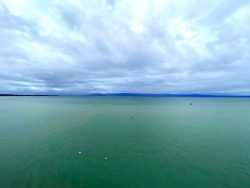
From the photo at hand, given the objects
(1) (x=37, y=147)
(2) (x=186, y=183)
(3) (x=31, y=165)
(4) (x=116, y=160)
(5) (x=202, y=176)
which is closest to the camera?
(2) (x=186, y=183)

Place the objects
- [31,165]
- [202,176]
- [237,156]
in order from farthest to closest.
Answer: [237,156] < [31,165] < [202,176]

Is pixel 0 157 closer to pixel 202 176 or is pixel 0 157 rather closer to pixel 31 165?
pixel 31 165

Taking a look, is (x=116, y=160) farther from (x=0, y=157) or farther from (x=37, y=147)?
(x=0, y=157)

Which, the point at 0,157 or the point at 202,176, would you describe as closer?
the point at 202,176

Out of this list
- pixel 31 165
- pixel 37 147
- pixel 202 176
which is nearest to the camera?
pixel 202 176

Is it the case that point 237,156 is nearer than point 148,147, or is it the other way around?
point 237,156

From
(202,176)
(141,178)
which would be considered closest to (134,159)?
(141,178)

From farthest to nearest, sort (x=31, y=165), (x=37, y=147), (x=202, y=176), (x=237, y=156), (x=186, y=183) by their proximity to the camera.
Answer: (x=37, y=147), (x=237, y=156), (x=31, y=165), (x=202, y=176), (x=186, y=183)

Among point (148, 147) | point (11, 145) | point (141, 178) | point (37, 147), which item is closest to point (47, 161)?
point (37, 147)
